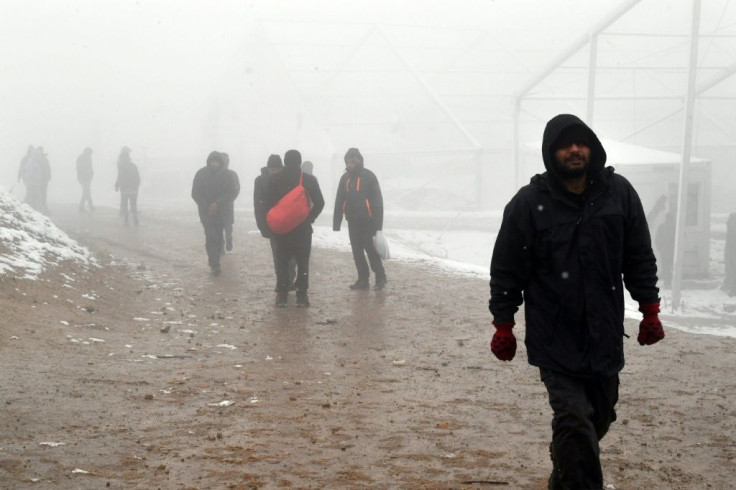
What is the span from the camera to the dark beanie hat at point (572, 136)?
3672 millimetres

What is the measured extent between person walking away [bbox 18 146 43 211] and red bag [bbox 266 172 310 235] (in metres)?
15.0

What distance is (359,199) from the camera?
1112 centimetres

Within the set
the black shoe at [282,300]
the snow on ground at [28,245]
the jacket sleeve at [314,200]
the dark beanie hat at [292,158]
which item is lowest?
the black shoe at [282,300]

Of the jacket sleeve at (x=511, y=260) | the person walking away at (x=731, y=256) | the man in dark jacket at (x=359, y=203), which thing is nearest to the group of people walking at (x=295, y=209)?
the man in dark jacket at (x=359, y=203)

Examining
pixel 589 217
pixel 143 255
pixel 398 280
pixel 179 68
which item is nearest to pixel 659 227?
pixel 398 280

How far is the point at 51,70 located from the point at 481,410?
7495 cm

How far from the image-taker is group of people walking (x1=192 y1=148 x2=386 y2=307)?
10.0 metres

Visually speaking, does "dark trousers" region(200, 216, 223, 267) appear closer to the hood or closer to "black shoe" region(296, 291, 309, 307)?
"black shoe" region(296, 291, 309, 307)

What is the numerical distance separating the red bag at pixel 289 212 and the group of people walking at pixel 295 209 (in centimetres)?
1

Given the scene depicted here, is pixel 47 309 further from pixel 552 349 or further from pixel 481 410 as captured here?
pixel 552 349

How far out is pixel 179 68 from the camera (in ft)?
250

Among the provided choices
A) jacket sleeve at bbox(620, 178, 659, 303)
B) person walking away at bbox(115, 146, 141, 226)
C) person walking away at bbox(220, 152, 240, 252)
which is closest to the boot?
person walking away at bbox(220, 152, 240, 252)

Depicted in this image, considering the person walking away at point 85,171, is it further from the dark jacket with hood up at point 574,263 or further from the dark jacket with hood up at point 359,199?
the dark jacket with hood up at point 574,263

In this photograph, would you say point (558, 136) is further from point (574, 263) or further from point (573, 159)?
point (574, 263)
